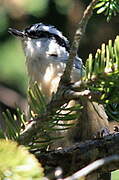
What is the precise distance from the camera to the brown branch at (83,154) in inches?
68.1

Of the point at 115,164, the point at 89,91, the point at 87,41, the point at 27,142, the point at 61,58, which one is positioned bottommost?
the point at 115,164

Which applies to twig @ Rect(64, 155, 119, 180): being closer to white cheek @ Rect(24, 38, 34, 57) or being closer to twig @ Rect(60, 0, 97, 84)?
twig @ Rect(60, 0, 97, 84)

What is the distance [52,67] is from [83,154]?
842 mm

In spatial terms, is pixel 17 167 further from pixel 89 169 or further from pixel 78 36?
pixel 78 36

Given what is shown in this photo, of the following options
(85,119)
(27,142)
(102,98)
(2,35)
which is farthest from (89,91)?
(2,35)

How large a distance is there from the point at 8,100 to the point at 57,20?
814 mm

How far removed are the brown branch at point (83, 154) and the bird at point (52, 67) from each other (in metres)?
0.35

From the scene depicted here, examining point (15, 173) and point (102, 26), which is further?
point (102, 26)

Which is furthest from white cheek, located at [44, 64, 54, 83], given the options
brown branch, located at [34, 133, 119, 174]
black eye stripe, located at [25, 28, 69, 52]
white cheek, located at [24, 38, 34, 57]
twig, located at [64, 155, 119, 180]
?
twig, located at [64, 155, 119, 180]

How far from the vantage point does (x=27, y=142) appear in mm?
1479

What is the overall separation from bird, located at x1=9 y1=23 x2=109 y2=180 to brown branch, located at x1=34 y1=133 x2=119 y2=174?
13.6 inches

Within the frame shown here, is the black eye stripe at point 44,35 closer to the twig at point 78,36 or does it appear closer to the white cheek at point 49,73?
the white cheek at point 49,73

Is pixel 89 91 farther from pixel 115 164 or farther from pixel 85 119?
pixel 85 119

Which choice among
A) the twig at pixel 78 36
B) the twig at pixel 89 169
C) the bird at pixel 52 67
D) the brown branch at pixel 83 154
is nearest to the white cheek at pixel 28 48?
the bird at pixel 52 67
